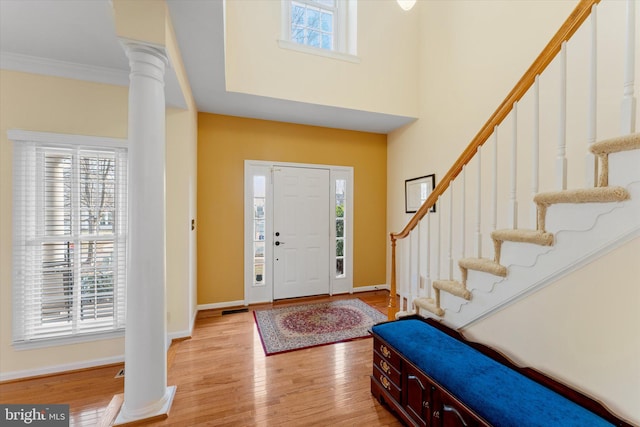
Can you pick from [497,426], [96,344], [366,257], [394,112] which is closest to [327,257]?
[366,257]

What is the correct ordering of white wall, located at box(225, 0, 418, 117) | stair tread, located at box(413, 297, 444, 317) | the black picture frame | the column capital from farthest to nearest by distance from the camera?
1. the black picture frame
2. white wall, located at box(225, 0, 418, 117)
3. stair tread, located at box(413, 297, 444, 317)
4. the column capital

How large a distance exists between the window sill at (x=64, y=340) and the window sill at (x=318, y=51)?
11.9 ft

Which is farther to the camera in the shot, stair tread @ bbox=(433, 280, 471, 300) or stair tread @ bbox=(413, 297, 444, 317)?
stair tread @ bbox=(413, 297, 444, 317)

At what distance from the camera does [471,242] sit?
9.58 feet

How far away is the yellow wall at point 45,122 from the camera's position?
221 centimetres

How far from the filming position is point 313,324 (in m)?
3.15

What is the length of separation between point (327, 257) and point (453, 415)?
295 cm

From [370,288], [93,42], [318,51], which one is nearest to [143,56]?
[93,42]

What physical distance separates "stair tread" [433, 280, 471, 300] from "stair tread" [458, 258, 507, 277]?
167 millimetres

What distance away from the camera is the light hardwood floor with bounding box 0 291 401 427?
1.78 m

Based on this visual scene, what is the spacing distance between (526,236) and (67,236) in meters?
3.53

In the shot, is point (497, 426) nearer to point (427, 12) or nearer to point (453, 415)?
point (453, 415)

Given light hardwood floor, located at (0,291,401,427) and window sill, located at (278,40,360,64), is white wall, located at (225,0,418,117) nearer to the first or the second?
window sill, located at (278,40,360,64)

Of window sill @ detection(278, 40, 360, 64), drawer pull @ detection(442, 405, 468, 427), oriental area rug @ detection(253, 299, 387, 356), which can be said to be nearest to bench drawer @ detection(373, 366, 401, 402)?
drawer pull @ detection(442, 405, 468, 427)
